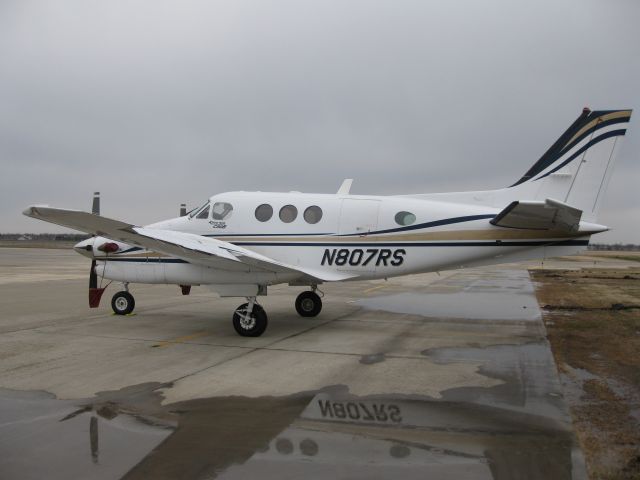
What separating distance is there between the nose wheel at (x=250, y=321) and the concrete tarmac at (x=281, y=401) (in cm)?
21

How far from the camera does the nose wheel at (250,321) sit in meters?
10.4

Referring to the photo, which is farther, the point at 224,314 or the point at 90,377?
the point at 224,314

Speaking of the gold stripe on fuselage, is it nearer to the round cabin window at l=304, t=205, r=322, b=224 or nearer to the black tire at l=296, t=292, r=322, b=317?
the round cabin window at l=304, t=205, r=322, b=224

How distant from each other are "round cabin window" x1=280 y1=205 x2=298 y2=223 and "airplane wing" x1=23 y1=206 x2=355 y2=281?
1324 mm

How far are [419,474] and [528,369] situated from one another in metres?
4.51

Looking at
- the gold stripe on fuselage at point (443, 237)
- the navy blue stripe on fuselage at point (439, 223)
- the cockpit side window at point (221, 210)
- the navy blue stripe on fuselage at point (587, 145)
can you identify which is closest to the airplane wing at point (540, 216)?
the gold stripe on fuselage at point (443, 237)

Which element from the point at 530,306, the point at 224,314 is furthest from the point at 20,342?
the point at 530,306

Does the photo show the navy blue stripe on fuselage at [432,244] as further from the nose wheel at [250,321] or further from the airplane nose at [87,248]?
the airplane nose at [87,248]

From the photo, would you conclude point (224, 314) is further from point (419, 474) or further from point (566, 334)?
point (419, 474)

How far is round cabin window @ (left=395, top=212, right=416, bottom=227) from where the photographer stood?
11273 millimetres

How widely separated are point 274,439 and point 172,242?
5.58 meters

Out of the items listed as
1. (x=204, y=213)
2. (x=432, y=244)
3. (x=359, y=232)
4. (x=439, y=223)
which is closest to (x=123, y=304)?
(x=204, y=213)

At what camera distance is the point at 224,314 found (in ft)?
45.8

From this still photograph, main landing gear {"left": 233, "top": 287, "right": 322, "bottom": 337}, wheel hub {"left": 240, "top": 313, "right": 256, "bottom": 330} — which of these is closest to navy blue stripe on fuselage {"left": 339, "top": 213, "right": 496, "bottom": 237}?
main landing gear {"left": 233, "top": 287, "right": 322, "bottom": 337}
